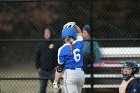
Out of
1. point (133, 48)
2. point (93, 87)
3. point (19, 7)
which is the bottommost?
point (93, 87)

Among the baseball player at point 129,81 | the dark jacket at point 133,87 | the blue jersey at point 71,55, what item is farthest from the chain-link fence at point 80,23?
the dark jacket at point 133,87

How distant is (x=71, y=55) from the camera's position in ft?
29.2

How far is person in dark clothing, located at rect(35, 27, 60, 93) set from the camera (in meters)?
10.6

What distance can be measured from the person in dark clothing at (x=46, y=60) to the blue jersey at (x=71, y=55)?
1.64m

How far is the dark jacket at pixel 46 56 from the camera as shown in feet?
35.2

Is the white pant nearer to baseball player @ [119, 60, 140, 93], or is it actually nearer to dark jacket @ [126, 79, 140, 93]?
baseball player @ [119, 60, 140, 93]

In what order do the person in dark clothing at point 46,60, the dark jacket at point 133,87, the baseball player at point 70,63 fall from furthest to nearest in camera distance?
the person in dark clothing at point 46,60 → the baseball player at point 70,63 → the dark jacket at point 133,87

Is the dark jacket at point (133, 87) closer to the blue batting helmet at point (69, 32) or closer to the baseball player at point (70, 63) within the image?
the baseball player at point (70, 63)

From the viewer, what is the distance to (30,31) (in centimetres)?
1093

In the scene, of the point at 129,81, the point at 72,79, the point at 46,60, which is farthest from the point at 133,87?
the point at 46,60

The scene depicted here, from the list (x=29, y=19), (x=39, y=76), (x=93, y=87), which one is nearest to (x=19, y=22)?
(x=29, y=19)

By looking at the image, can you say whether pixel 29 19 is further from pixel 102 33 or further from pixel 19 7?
pixel 102 33

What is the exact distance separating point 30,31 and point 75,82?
2.35 metres

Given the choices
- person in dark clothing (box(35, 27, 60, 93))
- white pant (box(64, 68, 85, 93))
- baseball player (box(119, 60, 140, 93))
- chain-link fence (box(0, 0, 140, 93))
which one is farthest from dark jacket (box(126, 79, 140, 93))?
person in dark clothing (box(35, 27, 60, 93))
